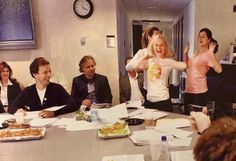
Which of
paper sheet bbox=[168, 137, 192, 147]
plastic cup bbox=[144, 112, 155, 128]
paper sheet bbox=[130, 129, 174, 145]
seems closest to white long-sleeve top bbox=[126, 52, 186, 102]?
plastic cup bbox=[144, 112, 155, 128]

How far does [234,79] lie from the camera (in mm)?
3551

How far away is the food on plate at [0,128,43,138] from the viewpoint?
1861 millimetres

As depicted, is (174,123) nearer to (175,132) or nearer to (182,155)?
(175,132)

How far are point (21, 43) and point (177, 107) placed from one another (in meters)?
2.69

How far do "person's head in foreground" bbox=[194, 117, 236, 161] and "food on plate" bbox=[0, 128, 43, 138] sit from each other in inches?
53.8

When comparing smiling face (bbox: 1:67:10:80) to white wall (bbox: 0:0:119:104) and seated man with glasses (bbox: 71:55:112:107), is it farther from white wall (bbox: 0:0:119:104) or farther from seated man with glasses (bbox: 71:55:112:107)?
seated man with glasses (bbox: 71:55:112:107)

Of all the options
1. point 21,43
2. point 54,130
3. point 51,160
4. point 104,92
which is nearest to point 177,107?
point 104,92

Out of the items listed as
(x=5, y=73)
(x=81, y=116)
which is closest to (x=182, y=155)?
(x=81, y=116)

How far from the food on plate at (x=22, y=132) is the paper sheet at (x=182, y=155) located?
2.99 feet

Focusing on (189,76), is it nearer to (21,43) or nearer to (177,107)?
(177,107)

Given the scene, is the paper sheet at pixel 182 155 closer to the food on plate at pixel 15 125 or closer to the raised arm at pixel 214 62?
the food on plate at pixel 15 125

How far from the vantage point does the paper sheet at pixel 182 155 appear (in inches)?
56.1

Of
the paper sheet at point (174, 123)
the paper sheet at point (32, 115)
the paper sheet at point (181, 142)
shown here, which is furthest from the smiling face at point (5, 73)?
the paper sheet at point (181, 142)

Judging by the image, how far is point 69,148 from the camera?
1652mm
